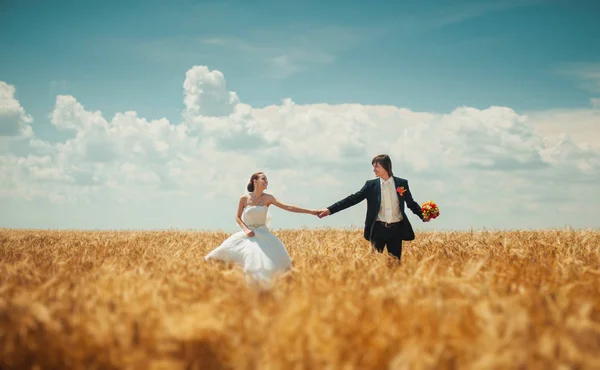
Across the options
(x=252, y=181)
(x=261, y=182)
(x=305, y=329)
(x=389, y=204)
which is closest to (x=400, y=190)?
(x=389, y=204)

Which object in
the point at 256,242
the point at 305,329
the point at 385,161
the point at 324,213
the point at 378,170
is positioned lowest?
the point at 305,329

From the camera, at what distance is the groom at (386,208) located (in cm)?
800

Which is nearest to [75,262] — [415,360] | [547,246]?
[415,360]

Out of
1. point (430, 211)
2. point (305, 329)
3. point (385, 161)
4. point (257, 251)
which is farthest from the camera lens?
point (430, 211)

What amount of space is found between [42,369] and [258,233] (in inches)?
183

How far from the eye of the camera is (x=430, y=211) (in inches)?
333

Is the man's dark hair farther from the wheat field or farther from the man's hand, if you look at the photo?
the wheat field

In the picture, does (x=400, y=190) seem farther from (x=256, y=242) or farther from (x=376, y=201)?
(x=256, y=242)

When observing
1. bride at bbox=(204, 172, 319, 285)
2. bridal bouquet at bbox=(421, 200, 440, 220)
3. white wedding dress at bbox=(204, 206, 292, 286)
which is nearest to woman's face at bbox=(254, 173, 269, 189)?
bride at bbox=(204, 172, 319, 285)

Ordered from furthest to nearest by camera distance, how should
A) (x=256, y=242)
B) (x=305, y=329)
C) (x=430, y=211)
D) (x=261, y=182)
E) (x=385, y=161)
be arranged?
(x=430, y=211) < (x=385, y=161) < (x=261, y=182) < (x=256, y=242) < (x=305, y=329)

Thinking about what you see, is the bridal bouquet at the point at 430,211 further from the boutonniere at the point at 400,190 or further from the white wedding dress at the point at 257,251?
the white wedding dress at the point at 257,251

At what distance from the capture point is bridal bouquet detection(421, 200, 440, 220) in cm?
845

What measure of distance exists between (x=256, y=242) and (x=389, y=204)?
7.97 ft

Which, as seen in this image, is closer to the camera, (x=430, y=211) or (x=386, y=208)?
(x=386, y=208)
